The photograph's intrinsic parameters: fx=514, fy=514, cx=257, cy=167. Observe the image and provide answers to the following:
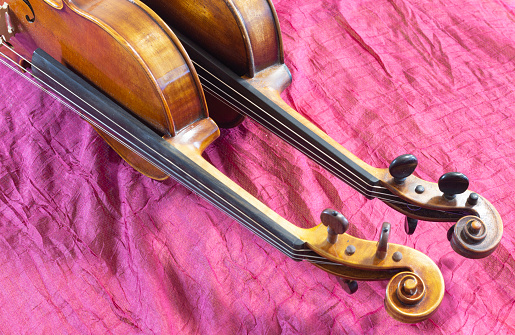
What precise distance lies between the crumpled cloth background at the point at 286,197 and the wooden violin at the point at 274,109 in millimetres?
202

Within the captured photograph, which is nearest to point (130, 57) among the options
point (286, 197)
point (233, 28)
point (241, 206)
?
point (233, 28)

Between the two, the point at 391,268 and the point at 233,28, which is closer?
the point at 391,268

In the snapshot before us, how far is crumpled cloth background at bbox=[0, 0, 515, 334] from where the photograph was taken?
1.08 metres

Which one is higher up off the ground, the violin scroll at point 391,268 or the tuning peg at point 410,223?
the violin scroll at point 391,268

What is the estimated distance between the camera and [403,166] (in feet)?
2.98

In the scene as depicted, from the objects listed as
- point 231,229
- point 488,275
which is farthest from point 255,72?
point 488,275

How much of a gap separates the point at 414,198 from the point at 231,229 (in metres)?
0.44

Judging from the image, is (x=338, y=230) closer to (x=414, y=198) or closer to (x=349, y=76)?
(x=414, y=198)

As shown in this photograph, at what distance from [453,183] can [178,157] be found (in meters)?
0.51

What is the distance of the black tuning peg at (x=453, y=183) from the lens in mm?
872

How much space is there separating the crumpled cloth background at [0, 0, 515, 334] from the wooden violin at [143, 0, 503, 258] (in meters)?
0.20

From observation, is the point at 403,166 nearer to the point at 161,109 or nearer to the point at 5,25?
the point at 161,109

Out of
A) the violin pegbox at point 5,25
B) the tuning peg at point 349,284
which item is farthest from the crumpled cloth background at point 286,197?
the violin pegbox at point 5,25

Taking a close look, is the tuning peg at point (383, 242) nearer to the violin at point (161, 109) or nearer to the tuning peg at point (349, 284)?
the violin at point (161, 109)
